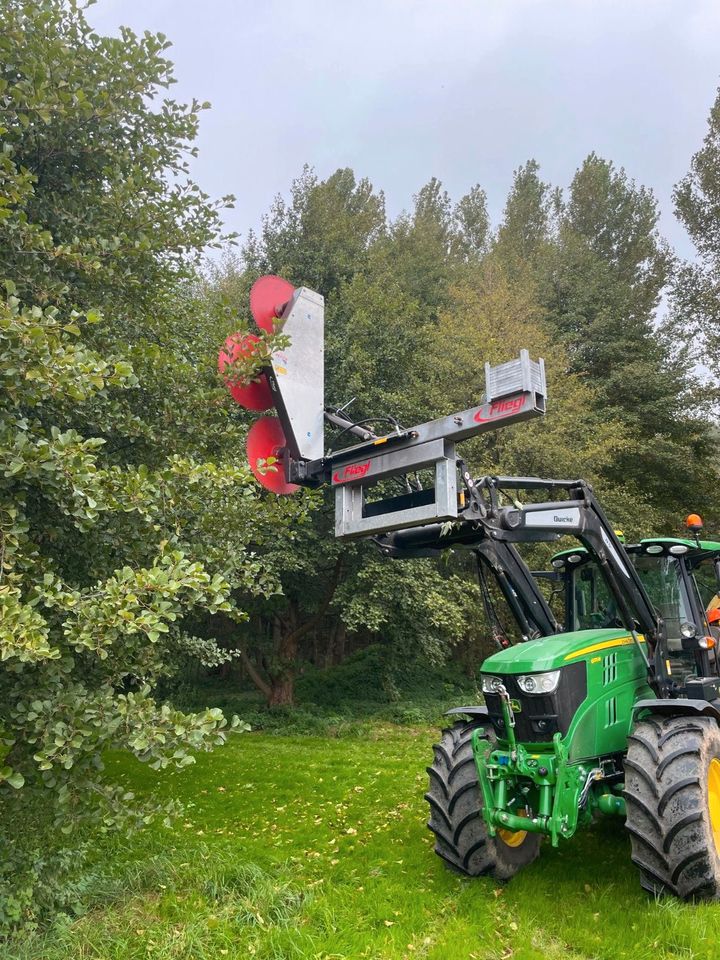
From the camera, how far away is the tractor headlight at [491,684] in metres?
4.82

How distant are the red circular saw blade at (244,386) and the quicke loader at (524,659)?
0.04 ft

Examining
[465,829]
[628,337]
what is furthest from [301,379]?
[628,337]

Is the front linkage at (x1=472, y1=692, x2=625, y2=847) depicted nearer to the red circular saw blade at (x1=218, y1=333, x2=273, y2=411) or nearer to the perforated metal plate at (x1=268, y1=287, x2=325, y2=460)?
the perforated metal plate at (x1=268, y1=287, x2=325, y2=460)

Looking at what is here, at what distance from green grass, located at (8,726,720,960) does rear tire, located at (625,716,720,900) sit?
0.17 meters

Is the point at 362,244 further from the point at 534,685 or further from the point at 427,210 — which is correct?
the point at 534,685

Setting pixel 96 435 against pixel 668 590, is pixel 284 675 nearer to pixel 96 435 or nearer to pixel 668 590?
pixel 668 590

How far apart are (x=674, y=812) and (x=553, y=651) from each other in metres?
1.13

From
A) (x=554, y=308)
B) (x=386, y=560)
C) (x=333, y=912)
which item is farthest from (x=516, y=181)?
(x=333, y=912)

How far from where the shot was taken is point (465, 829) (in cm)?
502

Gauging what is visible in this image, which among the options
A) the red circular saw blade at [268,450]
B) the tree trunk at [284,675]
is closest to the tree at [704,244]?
the tree trunk at [284,675]

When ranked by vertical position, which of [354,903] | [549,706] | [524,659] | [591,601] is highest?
[591,601]

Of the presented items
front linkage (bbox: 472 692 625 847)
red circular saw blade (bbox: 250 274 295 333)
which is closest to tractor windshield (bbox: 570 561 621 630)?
front linkage (bbox: 472 692 625 847)

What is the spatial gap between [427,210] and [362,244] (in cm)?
957

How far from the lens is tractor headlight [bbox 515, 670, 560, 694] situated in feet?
15.1
